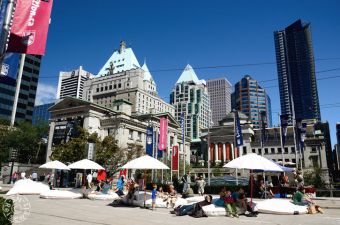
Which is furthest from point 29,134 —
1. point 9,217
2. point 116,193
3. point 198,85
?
point 198,85

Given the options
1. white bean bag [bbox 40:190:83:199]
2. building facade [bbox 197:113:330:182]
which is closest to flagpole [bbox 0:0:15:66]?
white bean bag [bbox 40:190:83:199]

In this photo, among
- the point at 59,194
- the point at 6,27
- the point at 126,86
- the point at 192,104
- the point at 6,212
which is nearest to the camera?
the point at 6,212

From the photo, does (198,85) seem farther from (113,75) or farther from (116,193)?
(116,193)

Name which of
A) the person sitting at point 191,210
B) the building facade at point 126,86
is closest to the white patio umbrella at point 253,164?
the person sitting at point 191,210

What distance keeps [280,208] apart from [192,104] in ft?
521

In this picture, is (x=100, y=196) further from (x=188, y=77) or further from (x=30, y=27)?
(x=188, y=77)

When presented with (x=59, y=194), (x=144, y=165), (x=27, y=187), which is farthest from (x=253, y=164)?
(x=27, y=187)

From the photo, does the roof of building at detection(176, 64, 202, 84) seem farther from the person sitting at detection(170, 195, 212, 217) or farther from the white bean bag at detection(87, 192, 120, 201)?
the person sitting at detection(170, 195, 212, 217)

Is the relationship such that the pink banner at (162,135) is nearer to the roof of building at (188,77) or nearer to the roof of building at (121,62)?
the roof of building at (121,62)

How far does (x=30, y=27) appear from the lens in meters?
9.77

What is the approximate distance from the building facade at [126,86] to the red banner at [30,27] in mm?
107639

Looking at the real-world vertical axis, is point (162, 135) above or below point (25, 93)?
below

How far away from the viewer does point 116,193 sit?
24.0 meters

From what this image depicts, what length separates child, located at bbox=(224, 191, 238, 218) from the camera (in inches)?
561
